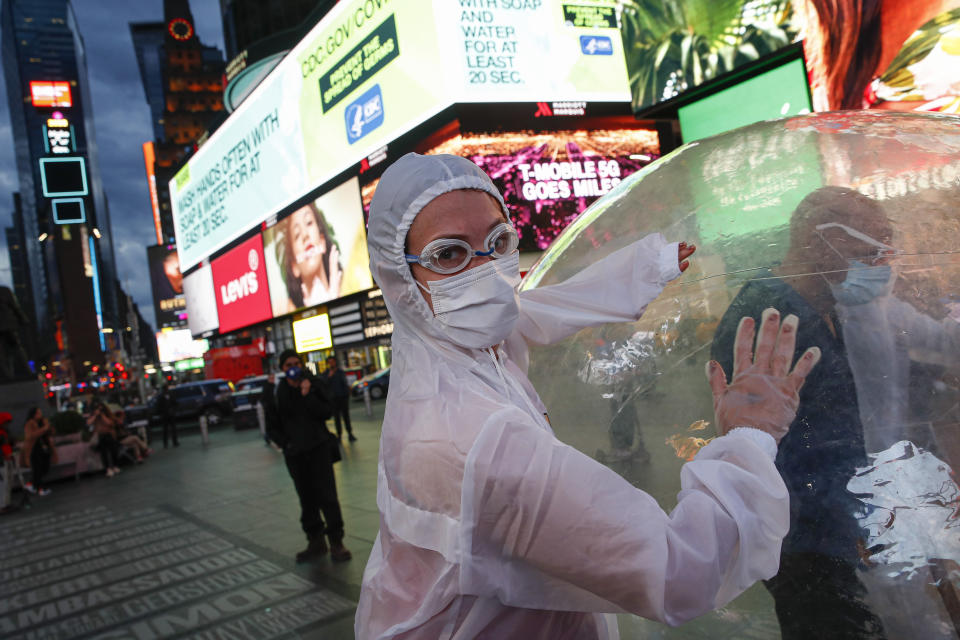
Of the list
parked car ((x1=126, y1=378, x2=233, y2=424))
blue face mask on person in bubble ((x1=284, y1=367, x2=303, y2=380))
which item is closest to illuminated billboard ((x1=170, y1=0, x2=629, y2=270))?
parked car ((x1=126, y1=378, x2=233, y2=424))

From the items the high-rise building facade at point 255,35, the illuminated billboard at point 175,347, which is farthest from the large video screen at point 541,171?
the illuminated billboard at point 175,347

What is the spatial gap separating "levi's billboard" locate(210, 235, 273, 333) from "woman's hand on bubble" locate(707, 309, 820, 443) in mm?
24676

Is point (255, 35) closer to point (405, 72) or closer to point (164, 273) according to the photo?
point (405, 72)

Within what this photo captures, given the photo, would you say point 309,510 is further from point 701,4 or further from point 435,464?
point 701,4

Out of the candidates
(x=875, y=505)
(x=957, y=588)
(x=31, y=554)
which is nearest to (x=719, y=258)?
(x=875, y=505)

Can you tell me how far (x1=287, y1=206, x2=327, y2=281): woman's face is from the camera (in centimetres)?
2103

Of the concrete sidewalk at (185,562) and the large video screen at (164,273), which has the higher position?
the large video screen at (164,273)

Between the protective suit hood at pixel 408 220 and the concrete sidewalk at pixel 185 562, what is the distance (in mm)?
3308

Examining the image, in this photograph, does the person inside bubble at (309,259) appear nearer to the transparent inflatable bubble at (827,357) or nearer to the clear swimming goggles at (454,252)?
the transparent inflatable bubble at (827,357)

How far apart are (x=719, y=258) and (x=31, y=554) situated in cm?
834

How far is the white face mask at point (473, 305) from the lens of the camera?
55.9 inches

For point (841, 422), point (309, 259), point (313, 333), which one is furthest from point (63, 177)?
point (841, 422)

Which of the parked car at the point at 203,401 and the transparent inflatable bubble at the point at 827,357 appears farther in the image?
the parked car at the point at 203,401

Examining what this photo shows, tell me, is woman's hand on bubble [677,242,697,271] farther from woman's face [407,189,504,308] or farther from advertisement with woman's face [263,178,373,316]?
advertisement with woman's face [263,178,373,316]
